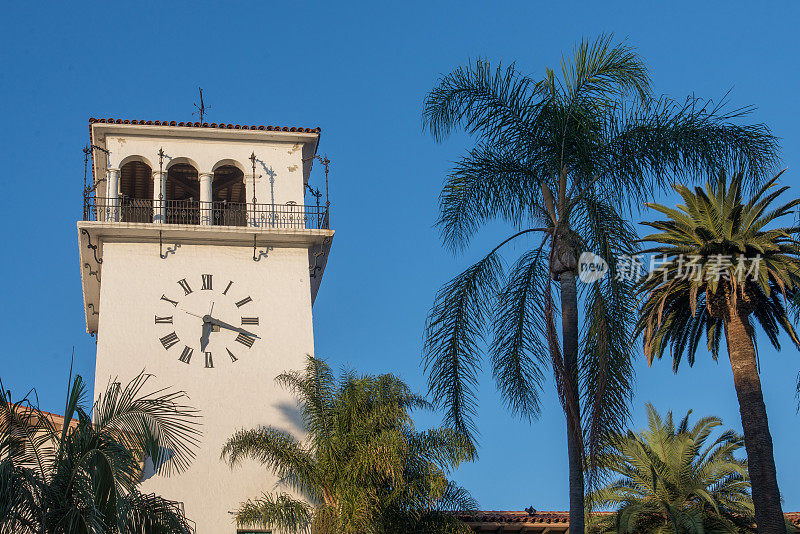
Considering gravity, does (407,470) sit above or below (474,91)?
below

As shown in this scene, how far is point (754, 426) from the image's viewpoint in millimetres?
21766

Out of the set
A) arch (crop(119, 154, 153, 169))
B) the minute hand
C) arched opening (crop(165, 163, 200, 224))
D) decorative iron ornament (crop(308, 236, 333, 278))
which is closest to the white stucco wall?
the minute hand

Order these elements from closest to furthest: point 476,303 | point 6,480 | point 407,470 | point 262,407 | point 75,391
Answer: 1. point 6,480
2. point 75,391
3. point 476,303
4. point 407,470
5. point 262,407

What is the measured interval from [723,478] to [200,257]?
13739 mm

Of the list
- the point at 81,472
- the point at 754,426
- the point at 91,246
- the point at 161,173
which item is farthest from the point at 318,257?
the point at 81,472

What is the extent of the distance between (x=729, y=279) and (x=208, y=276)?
12.3m

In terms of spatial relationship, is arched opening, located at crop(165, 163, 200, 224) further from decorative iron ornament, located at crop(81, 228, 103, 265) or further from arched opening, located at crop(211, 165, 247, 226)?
decorative iron ornament, located at crop(81, 228, 103, 265)

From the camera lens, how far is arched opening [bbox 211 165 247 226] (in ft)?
97.8

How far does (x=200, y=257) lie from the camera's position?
92.2ft

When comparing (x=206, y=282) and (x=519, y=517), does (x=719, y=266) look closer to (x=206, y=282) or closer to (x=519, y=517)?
(x=519, y=517)

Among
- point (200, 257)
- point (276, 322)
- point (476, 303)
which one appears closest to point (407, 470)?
point (476, 303)

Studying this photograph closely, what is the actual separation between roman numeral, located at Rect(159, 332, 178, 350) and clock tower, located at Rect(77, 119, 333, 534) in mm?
26

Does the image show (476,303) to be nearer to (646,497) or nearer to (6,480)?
(6,480)

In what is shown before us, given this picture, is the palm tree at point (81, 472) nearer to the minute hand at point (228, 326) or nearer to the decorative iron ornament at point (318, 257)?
the minute hand at point (228, 326)
